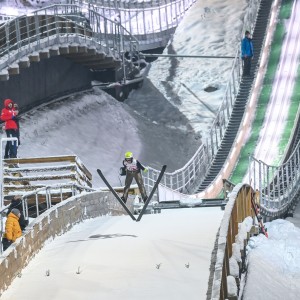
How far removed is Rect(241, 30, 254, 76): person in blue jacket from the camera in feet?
109

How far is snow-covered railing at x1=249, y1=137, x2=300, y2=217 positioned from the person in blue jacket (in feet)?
14.9

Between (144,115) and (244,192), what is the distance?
18.9 metres

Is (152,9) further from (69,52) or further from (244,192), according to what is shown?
(244,192)

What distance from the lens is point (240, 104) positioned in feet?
108

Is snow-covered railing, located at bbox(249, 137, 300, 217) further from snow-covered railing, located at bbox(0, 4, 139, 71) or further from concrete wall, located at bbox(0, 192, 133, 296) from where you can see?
snow-covered railing, located at bbox(0, 4, 139, 71)

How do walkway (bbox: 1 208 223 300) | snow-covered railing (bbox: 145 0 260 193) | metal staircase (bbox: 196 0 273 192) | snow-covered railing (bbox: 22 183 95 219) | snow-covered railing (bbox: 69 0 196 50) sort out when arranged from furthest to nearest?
snow-covered railing (bbox: 69 0 196 50) < metal staircase (bbox: 196 0 273 192) < snow-covered railing (bbox: 145 0 260 193) < snow-covered railing (bbox: 22 183 95 219) < walkway (bbox: 1 208 223 300)

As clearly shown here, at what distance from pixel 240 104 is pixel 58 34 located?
6819 millimetres

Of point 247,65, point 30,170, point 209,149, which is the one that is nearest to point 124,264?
point 30,170

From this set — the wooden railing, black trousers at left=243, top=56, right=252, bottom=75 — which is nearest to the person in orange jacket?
the wooden railing

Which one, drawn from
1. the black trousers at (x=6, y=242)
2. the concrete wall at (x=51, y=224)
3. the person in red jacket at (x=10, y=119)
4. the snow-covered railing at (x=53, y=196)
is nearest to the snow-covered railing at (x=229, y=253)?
the concrete wall at (x=51, y=224)

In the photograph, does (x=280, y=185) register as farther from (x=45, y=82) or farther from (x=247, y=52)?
(x=45, y=82)

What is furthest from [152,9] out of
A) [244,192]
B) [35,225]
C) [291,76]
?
[35,225]

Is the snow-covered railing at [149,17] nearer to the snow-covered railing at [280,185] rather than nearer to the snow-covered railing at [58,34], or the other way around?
the snow-covered railing at [58,34]

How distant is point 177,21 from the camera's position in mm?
39562
